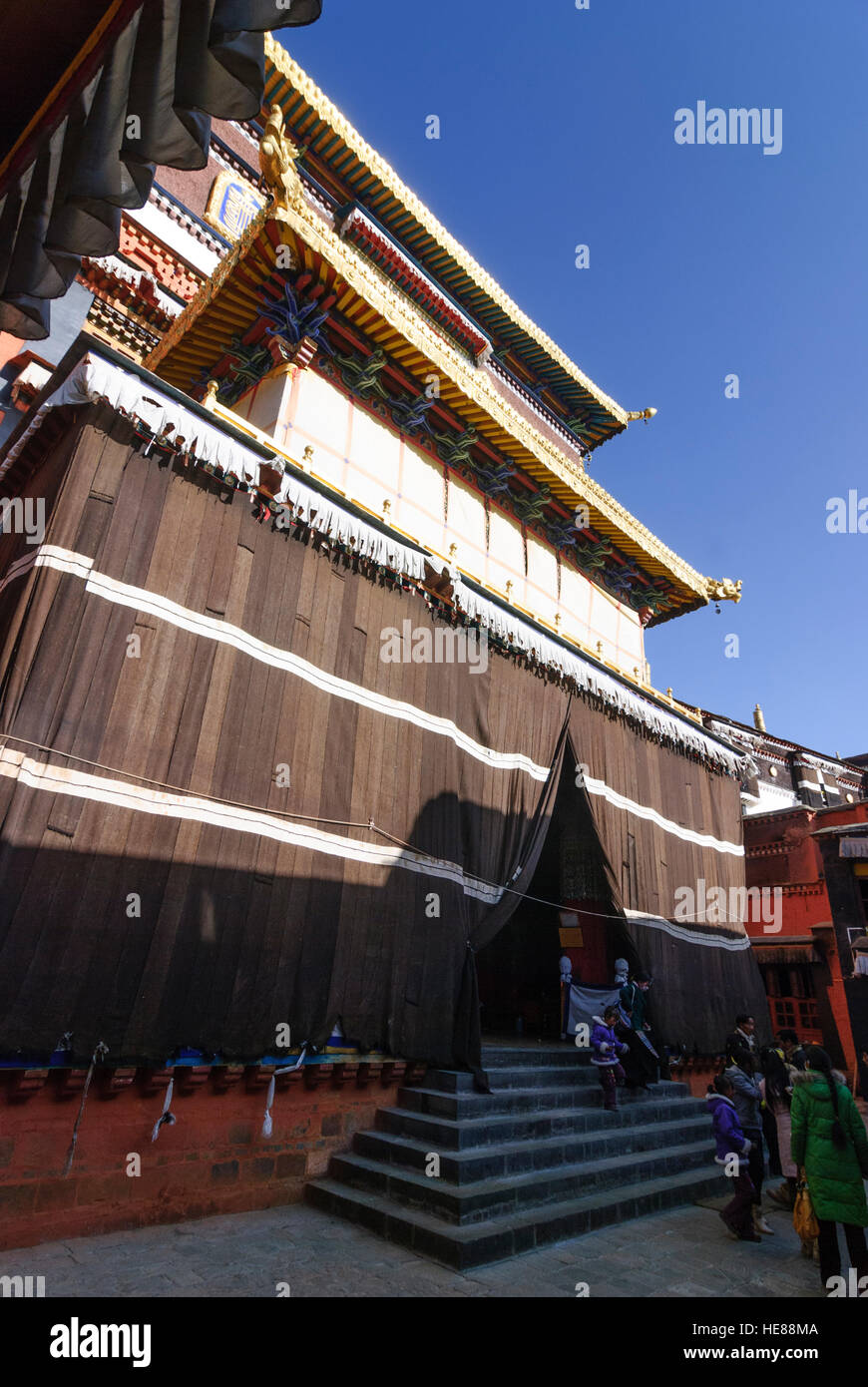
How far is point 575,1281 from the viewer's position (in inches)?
169

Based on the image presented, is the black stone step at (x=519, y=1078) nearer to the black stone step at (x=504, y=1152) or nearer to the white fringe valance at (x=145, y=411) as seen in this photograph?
the black stone step at (x=504, y=1152)

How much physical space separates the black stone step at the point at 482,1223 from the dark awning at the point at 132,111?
5.51 metres

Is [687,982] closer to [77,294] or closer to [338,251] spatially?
[338,251]

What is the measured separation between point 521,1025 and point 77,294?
12436mm

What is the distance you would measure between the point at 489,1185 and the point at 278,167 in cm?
955

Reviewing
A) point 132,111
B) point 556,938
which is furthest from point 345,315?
point 556,938

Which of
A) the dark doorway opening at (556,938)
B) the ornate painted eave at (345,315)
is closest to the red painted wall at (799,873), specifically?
the dark doorway opening at (556,938)

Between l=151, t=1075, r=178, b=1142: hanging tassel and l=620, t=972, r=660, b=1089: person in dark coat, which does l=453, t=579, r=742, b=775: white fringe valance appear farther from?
l=151, t=1075, r=178, b=1142: hanging tassel

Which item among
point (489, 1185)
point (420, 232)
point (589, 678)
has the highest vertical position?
point (420, 232)

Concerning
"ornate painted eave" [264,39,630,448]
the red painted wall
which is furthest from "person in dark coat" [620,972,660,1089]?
"ornate painted eave" [264,39,630,448]

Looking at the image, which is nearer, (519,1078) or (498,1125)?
(498,1125)

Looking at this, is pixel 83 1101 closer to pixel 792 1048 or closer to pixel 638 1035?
pixel 638 1035

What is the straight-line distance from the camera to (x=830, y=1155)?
166 inches
